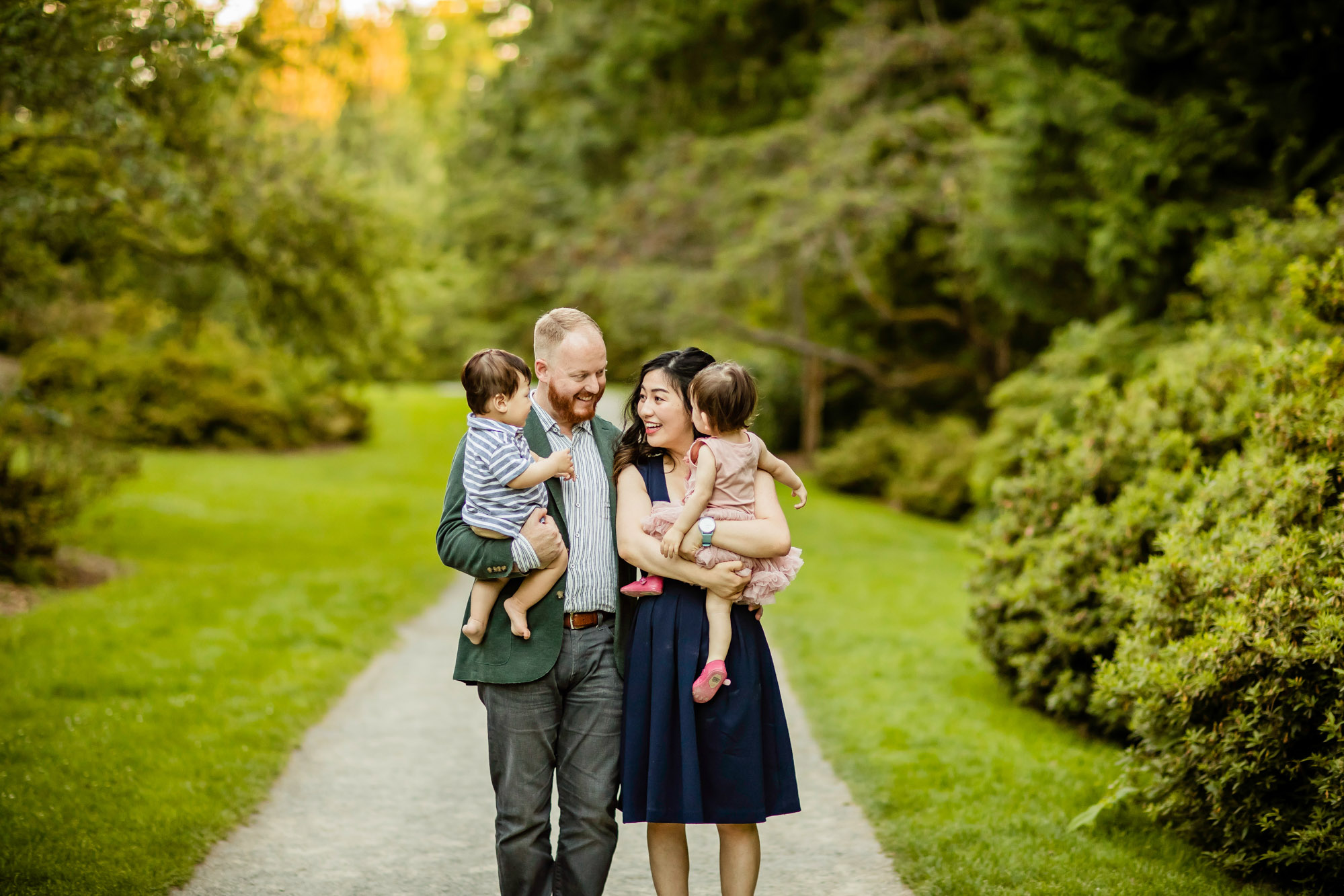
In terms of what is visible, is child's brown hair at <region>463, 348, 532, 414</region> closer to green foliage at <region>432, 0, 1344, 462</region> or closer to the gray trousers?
the gray trousers

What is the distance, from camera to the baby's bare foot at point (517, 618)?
3.16 m

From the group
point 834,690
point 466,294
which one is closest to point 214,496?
point 834,690

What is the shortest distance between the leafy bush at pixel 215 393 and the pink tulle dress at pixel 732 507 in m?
15.8

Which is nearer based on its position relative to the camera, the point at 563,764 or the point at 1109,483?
the point at 563,764

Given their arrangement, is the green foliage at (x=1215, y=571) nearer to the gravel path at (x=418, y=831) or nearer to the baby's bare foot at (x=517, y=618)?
the gravel path at (x=418, y=831)

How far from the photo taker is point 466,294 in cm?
3394

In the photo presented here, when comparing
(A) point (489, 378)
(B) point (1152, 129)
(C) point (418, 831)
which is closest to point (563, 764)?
(A) point (489, 378)

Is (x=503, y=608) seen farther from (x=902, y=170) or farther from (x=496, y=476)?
(x=902, y=170)

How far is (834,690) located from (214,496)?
11285 millimetres

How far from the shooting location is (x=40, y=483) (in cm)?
911

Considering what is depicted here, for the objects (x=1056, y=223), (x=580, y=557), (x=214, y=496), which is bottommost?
(x=214, y=496)

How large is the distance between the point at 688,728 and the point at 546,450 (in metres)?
0.91

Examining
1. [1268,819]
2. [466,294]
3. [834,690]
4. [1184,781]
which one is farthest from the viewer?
[466,294]

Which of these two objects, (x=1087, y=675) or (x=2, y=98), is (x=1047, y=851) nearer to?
(x=1087, y=675)
